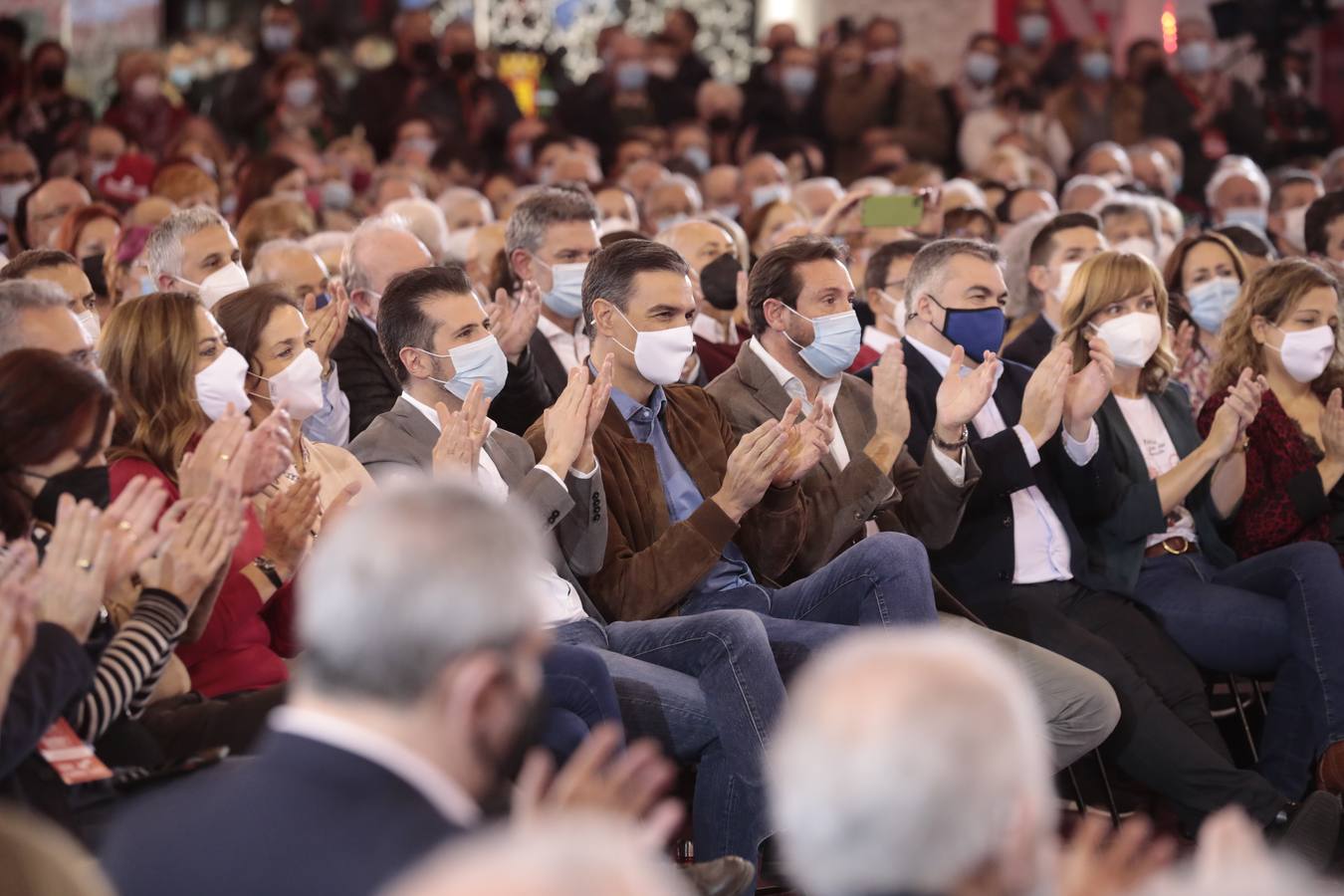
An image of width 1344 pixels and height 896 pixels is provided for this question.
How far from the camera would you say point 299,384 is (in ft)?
13.0

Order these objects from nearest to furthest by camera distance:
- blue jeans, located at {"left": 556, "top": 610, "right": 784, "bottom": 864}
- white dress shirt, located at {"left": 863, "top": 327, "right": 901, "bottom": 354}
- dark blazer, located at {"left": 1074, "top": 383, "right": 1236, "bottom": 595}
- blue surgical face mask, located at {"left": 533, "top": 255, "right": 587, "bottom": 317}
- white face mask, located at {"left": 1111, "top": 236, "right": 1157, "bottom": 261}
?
blue jeans, located at {"left": 556, "top": 610, "right": 784, "bottom": 864} → dark blazer, located at {"left": 1074, "top": 383, "right": 1236, "bottom": 595} → blue surgical face mask, located at {"left": 533, "top": 255, "right": 587, "bottom": 317} → white dress shirt, located at {"left": 863, "top": 327, "right": 901, "bottom": 354} → white face mask, located at {"left": 1111, "top": 236, "right": 1157, "bottom": 261}

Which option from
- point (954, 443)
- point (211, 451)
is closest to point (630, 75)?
point (954, 443)

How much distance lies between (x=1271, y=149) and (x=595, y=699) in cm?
905

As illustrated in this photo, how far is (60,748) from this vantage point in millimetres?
2789

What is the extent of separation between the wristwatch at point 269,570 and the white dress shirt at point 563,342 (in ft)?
6.53

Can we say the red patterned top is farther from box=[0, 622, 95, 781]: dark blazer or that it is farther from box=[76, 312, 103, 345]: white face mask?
box=[0, 622, 95, 781]: dark blazer

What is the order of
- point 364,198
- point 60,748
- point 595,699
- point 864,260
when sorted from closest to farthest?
1. point 60,748
2. point 595,699
3. point 864,260
4. point 364,198

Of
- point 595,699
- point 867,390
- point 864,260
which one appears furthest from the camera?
point 864,260

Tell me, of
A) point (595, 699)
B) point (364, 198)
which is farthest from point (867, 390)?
point (364, 198)

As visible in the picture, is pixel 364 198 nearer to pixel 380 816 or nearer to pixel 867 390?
pixel 867 390

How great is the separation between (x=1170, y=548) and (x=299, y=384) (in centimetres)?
250

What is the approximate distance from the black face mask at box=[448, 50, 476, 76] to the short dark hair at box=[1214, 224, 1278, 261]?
5.42 metres

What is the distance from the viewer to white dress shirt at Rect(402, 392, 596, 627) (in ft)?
12.4

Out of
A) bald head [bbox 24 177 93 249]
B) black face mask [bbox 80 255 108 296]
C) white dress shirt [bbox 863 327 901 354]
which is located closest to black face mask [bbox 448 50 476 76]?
bald head [bbox 24 177 93 249]
